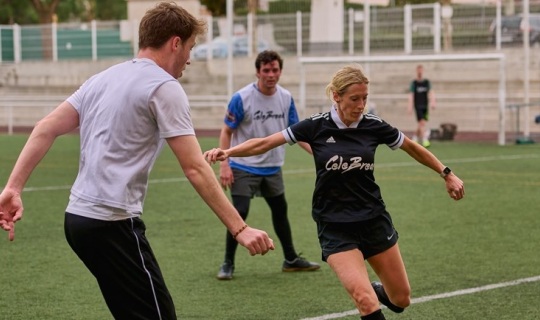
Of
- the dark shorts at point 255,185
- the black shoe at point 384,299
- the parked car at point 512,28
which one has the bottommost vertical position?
the black shoe at point 384,299

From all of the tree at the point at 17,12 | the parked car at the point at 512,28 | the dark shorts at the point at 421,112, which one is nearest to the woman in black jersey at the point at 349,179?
the dark shorts at the point at 421,112

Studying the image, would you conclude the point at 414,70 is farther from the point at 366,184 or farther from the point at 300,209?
the point at 366,184

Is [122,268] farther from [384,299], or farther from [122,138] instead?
[384,299]

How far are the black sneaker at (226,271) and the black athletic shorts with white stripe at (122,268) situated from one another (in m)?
4.65

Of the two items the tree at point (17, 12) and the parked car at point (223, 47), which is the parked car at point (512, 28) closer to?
the parked car at point (223, 47)

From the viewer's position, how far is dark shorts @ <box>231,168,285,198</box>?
10492mm

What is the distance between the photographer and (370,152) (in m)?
Result: 7.12

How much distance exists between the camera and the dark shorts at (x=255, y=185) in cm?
1049

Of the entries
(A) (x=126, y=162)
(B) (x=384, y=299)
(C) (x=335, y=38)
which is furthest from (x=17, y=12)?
(A) (x=126, y=162)

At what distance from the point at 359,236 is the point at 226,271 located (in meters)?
3.24

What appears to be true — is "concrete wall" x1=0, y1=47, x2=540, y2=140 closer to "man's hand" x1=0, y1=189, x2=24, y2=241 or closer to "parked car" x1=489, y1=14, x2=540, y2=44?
"parked car" x1=489, y1=14, x2=540, y2=44

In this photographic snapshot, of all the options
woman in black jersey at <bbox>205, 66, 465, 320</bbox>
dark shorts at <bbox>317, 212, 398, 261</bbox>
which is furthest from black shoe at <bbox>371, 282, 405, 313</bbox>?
dark shorts at <bbox>317, 212, 398, 261</bbox>

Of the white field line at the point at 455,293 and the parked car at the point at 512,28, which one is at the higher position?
the parked car at the point at 512,28

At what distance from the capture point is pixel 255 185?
10.5 metres
